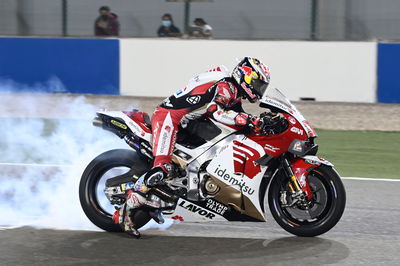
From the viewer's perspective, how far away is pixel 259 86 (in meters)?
6.21

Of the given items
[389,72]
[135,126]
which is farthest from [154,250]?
[389,72]

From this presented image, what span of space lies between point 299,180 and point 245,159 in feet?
1.55

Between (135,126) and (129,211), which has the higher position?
(135,126)

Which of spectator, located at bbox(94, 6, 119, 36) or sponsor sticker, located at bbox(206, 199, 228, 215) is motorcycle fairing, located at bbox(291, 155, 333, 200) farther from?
spectator, located at bbox(94, 6, 119, 36)

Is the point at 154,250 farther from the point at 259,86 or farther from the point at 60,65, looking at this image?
the point at 60,65

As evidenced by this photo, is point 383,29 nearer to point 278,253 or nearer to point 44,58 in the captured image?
point 44,58

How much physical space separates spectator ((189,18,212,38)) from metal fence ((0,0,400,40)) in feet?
0.31

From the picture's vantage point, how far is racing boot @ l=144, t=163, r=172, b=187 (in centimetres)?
622

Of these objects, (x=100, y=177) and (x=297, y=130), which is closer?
(x=297, y=130)

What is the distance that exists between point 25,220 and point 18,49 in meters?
7.88

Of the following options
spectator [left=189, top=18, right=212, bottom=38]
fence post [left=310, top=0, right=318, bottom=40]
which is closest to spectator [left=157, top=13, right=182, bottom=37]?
spectator [left=189, top=18, right=212, bottom=38]

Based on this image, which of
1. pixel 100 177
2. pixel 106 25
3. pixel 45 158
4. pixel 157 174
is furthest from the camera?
pixel 106 25

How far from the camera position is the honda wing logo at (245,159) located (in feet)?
20.3

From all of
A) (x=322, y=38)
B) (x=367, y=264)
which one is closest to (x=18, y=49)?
(x=322, y=38)
